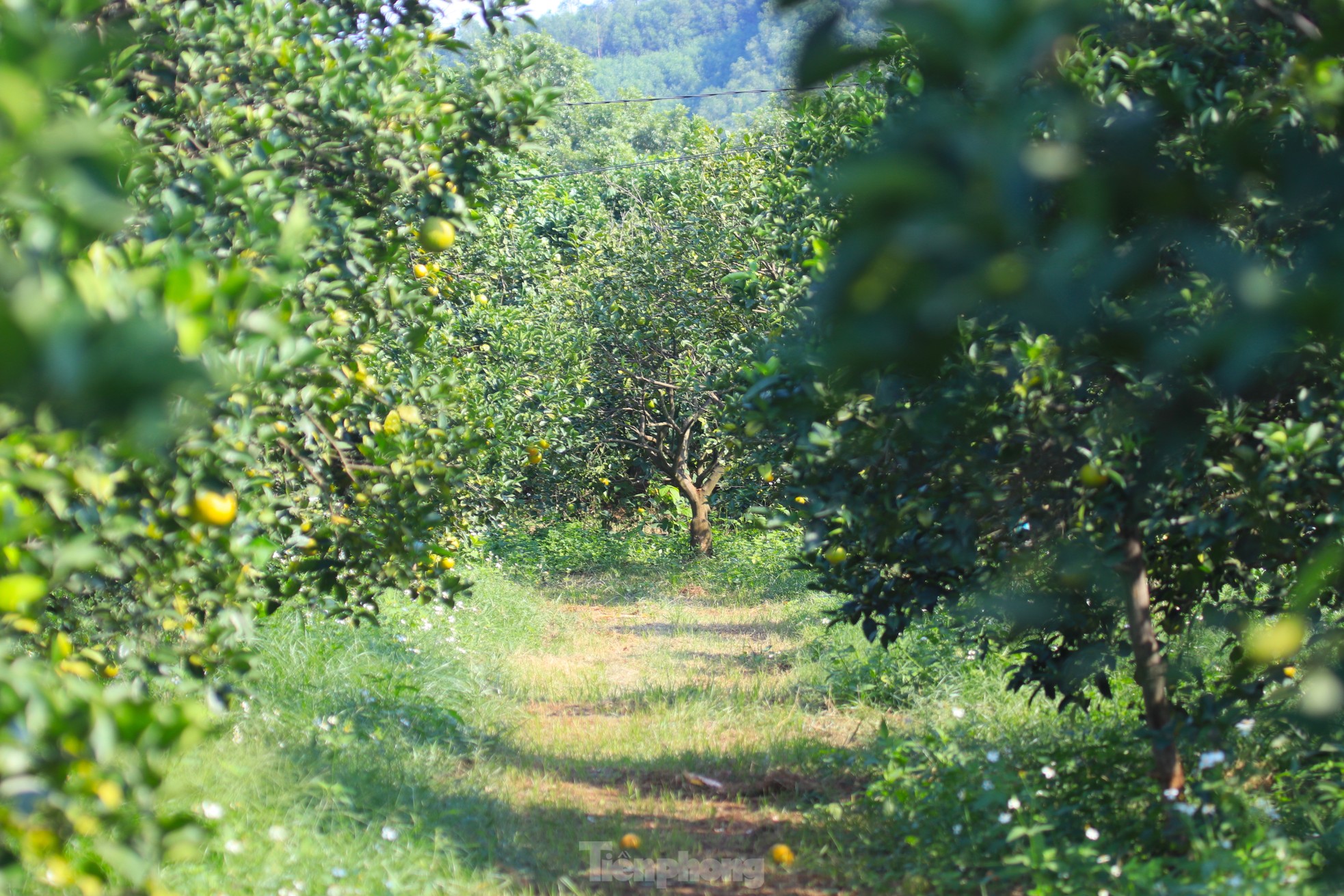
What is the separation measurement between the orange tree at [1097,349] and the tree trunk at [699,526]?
9.51m

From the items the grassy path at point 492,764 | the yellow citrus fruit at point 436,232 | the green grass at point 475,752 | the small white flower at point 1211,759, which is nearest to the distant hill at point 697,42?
the yellow citrus fruit at point 436,232

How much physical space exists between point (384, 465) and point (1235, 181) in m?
2.89

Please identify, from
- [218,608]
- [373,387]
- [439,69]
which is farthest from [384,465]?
[439,69]

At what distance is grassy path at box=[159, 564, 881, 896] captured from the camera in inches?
141

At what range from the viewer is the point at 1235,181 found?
1161 mm

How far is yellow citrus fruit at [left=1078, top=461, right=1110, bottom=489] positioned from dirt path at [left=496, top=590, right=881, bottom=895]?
173 cm

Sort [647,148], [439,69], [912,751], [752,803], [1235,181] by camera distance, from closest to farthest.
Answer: [1235,181] → [439,69] → [912,751] → [752,803] → [647,148]

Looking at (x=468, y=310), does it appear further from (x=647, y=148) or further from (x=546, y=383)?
(x=647, y=148)

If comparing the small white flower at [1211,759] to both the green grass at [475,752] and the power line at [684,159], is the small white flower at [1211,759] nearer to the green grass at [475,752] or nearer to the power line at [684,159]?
the green grass at [475,752]

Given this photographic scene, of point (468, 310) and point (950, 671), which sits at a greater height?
point (468, 310)

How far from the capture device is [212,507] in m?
2.34

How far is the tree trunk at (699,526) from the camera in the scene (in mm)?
13953

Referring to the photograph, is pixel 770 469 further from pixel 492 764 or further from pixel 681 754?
pixel 492 764

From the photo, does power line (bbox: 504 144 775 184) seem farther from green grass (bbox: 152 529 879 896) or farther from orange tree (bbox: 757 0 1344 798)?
orange tree (bbox: 757 0 1344 798)
